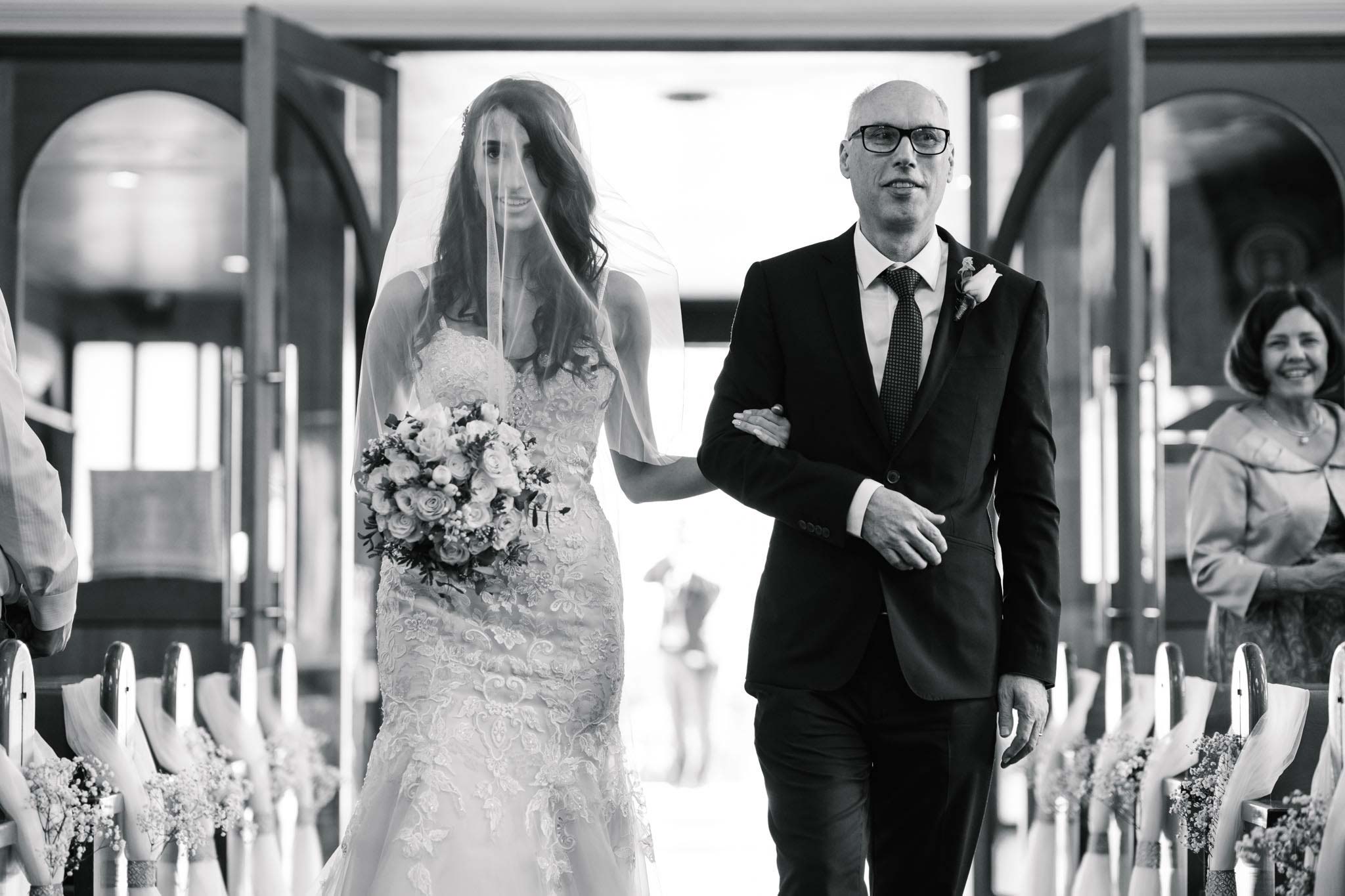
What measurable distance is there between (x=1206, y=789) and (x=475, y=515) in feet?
6.58

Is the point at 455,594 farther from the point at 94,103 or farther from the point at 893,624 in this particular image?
the point at 94,103

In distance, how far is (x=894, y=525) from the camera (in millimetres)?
2514

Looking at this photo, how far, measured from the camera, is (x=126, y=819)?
144 inches

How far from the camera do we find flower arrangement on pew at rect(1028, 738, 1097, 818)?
4914 millimetres

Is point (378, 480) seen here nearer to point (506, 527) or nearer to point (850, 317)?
point (506, 527)

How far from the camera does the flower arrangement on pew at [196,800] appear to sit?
379 cm

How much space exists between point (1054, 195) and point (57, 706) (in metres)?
3.94

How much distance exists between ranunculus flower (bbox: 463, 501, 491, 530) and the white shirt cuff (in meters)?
0.68

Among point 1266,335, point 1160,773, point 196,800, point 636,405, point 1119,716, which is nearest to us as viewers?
point 636,405

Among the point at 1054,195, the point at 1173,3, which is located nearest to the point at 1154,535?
the point at 1054,195

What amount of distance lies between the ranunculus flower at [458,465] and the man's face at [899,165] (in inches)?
34.2

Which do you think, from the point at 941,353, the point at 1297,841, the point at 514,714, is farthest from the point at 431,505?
the point at 1297,841

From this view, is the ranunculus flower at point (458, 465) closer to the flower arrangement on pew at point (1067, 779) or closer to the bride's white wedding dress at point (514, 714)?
the bride's white wedding dress at point (514, 714)

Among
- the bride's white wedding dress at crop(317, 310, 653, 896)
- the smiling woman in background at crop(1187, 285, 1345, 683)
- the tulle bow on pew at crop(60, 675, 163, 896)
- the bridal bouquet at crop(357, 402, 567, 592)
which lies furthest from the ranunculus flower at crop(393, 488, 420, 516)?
the smiling woman in background at crop(1187, 285, 1345, 683)
